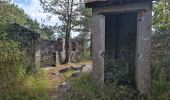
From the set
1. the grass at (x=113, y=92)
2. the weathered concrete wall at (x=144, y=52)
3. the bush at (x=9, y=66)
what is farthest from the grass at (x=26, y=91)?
the weathered concrete wall at (x=144, y=52)

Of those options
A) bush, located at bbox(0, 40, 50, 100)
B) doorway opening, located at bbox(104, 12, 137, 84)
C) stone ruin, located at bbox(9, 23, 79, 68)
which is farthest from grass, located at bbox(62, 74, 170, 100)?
stone ruin, located at bbox(9, 23, 79, 68)

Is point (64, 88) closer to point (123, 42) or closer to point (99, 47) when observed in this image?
point (99, 47)

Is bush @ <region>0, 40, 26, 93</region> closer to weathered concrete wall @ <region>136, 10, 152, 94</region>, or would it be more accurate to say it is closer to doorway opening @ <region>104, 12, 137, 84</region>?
doorway opening @ <region>104, 12, 137, 84</region>

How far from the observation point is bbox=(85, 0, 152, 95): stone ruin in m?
7.85

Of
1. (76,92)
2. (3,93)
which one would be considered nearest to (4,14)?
(3,93)

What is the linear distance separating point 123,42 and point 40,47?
27.6ft

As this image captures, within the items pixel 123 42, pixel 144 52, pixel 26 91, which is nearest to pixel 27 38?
pixel 26 91

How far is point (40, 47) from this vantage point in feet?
55.2

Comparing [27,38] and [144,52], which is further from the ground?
[27,38]

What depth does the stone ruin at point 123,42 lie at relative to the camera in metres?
7.85

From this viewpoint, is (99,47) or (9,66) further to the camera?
(9,66)

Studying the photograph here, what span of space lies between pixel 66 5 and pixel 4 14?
10999 millimetres

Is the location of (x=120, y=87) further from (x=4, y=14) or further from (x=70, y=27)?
(x=70, y=27)

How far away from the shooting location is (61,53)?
22.1 meters
